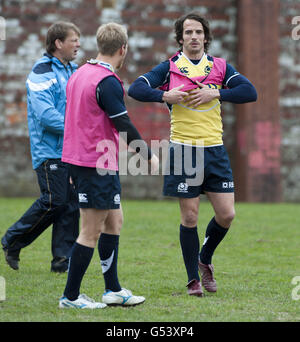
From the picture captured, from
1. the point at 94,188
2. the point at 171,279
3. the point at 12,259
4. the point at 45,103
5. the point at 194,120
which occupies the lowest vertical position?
the point at 171,279

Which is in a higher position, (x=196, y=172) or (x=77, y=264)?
(x=196, y=172)

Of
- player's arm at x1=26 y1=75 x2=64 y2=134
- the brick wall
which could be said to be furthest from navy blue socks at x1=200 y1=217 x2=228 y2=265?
the brick wall

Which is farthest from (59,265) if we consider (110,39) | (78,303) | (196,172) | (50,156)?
(110,39)

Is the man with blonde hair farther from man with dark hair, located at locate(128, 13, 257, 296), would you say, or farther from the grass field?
man with dark hair, located at locate(128, 13, 257, 296)

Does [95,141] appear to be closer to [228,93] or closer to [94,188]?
[94,188]

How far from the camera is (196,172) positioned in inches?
201

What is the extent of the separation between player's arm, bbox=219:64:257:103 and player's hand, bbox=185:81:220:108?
7cm

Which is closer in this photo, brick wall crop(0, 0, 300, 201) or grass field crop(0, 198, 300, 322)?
grass field crop(0, 198, 300, 322)

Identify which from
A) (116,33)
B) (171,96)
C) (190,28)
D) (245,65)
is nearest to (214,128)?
(171,96)

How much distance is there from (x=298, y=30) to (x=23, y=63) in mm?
5810

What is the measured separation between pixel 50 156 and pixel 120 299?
189cm

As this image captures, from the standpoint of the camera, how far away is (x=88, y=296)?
195 inches

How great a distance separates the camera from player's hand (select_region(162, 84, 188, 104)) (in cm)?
502
